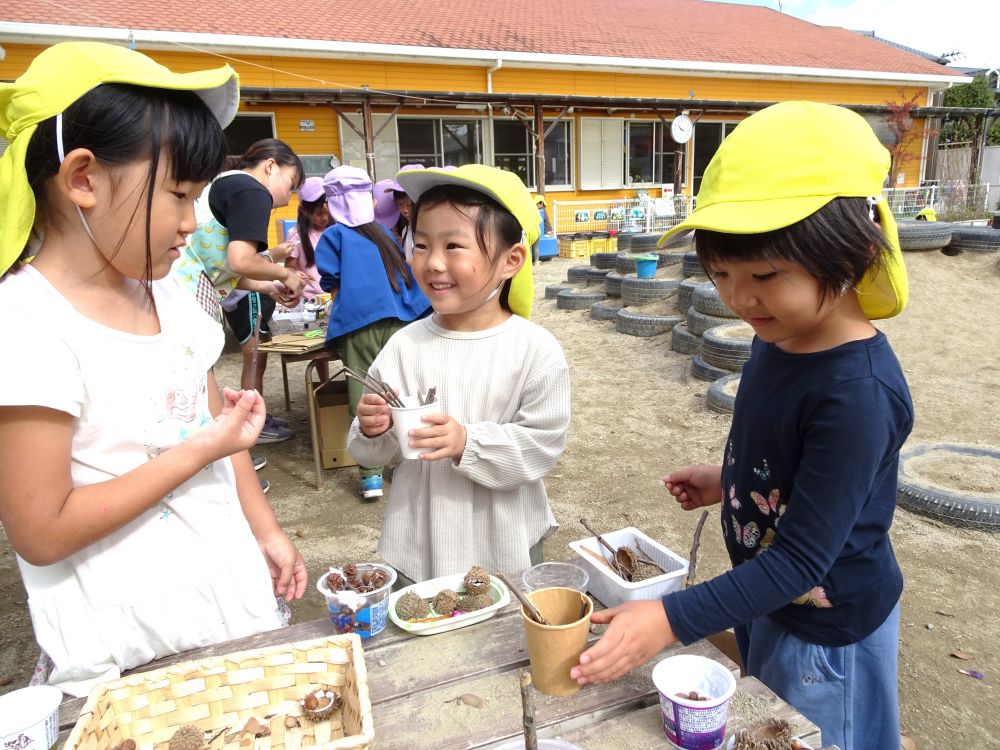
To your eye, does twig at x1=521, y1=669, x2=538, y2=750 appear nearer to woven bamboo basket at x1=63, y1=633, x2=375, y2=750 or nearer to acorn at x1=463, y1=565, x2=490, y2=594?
woven bamboo basket at x1=63, y1=633, x2=375, y2=750

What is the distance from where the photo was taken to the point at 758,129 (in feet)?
3.85

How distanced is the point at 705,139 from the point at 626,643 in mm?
20333

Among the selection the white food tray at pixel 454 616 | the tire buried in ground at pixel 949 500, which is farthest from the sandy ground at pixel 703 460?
the white food tray at pixel 454 616

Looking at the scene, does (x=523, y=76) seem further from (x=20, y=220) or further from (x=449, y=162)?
(x=20, y=220)

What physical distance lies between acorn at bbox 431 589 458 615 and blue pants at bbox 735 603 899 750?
27.2 inches

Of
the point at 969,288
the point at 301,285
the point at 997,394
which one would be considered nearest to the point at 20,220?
the point at 301,285

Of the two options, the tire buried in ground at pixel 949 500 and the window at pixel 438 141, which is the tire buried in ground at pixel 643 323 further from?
the window at pixel 438 141

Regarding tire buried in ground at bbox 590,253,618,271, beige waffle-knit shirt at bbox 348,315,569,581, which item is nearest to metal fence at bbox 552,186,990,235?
tire buried in ground at bbox 590,253,618,271

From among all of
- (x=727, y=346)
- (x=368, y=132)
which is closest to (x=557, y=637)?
(x=727, y=346)

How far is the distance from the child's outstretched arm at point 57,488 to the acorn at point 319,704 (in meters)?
0.47

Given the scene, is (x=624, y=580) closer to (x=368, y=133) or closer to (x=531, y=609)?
(x=531, y=609)

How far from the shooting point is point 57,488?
1.17 meters

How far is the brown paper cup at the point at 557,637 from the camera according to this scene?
1.12 m

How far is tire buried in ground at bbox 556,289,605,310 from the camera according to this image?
971 centimetres
